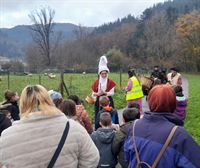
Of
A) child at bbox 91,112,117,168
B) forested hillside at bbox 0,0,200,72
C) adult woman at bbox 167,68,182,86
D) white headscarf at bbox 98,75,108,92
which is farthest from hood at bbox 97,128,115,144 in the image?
forested hillside at bbox 0,0,200,72

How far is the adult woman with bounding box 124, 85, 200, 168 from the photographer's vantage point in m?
3.24

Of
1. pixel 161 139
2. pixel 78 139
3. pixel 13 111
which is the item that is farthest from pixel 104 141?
pixel 161 139

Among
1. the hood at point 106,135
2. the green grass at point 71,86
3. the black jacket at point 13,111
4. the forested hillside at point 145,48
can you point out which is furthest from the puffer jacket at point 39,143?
the forested hillside at point 145,48

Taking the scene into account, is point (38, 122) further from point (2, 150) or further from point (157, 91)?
point (157, 91)

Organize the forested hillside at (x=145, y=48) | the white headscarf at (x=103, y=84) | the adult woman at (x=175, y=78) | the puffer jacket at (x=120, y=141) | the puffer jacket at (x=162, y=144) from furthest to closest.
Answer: the forested hillside at (x=145, y=48)
the adult woman at (x=175, y=78)
the white headscarf at (x=103, y=84)
the puffer jacket at (x=120, y=141)
the puffer jacket at (x=162, y=144)

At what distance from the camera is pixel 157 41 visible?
3123 inches

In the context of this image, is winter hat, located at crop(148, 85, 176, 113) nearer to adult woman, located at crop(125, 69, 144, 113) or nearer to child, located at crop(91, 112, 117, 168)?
child, located at crop(91, 112, 117, 168)

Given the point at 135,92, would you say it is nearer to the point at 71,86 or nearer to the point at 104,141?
the point at 104,141

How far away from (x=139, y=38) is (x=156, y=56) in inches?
376

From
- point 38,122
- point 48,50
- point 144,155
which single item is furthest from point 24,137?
point 48,50

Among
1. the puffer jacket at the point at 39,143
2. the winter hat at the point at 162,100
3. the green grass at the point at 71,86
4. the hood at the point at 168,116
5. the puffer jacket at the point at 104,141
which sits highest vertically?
the winter hat at the point at 162,100

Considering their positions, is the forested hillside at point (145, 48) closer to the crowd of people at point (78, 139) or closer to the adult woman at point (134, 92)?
the adult woman at point (134, 92)

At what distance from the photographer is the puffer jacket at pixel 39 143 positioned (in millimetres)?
3500

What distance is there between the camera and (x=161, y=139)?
334cm
